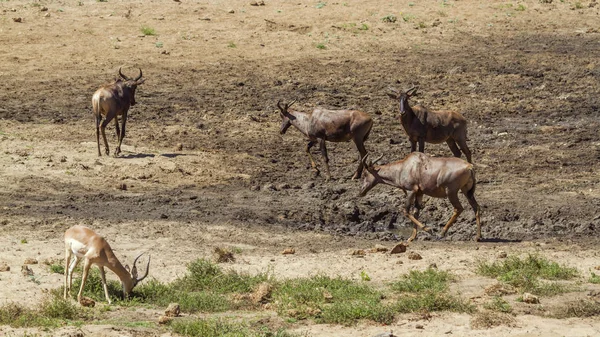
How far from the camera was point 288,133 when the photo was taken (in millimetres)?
23969

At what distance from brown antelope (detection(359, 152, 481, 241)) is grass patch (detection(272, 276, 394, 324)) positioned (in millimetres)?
3059

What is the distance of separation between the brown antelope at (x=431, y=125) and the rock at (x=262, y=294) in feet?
26.3

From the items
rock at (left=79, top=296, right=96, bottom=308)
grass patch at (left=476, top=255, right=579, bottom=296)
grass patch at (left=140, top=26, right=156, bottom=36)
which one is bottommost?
grass patch at (left=140, top=26, right=156, bottom=36)

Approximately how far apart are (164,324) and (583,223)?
7.69 meters

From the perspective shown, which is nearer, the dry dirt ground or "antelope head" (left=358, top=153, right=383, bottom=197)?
the dry dirt ground

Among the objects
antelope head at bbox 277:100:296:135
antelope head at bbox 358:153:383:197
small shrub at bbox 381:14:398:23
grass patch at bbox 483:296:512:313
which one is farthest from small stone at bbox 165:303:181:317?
small shrub at bbox 381:14:398:23

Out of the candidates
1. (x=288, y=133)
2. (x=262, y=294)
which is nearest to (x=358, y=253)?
(x=262, y=294)

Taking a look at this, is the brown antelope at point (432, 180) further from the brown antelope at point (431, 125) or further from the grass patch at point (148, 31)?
the grass patch at point (148, 31)

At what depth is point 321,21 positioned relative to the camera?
1241 inches

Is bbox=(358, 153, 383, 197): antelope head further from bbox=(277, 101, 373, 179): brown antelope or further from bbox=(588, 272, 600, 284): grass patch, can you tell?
bbox=(588, 272, 600, 284): grass patch

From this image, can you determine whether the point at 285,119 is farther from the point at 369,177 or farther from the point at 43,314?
the point at 43,314

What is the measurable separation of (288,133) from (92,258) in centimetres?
1129

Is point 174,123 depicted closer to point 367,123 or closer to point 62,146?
point 62,146

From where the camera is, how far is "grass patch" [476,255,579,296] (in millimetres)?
13852
